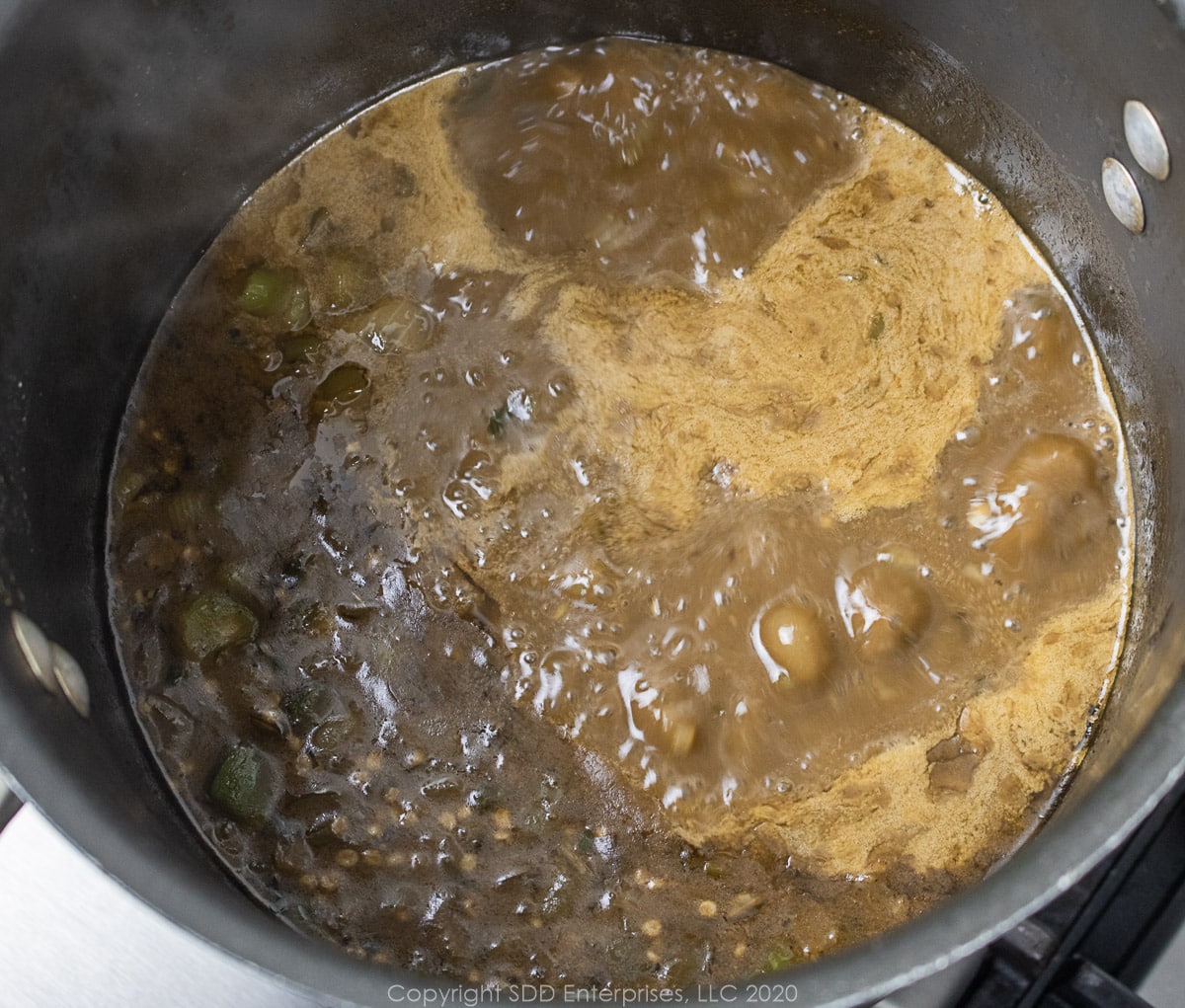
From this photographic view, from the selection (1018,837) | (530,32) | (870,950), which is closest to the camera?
(870,950)

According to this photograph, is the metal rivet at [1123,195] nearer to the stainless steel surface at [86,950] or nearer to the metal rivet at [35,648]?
the stainless steel surface at [86,950]

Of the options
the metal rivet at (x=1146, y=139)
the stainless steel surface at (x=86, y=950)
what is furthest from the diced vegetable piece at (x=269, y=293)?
the metal rivet at (x=1146, y=139)

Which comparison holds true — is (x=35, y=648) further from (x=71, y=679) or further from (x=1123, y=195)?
(x=1123, y=195)

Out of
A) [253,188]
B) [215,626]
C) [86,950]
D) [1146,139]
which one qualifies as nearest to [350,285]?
[253,188]

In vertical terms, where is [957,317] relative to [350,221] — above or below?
above

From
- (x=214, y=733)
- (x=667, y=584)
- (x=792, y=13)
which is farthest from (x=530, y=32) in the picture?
(x=214, y=733)

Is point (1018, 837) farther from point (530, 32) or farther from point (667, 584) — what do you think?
point (530, 32)
